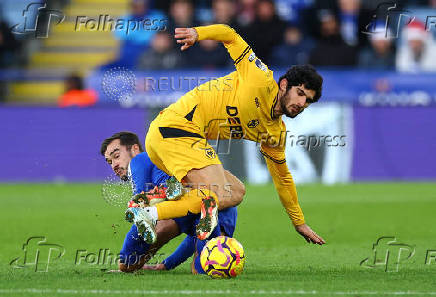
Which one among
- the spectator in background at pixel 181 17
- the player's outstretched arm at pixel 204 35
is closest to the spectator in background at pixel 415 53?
the spectator in background at pixel 181 17

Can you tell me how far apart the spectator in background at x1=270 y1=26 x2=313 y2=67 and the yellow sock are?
12612 mm

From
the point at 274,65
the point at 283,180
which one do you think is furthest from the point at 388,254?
the point at 274,65

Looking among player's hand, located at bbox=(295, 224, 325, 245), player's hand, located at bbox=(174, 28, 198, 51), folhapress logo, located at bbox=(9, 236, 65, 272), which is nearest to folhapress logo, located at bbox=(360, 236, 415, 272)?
player's hand, located at bbox=(295, 224, 325, 245)

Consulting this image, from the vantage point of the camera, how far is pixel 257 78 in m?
7.95

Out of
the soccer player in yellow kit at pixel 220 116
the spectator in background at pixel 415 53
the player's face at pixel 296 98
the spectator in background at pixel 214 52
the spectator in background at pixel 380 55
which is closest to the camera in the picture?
the soccer player in yellow kit at pixel 220 116

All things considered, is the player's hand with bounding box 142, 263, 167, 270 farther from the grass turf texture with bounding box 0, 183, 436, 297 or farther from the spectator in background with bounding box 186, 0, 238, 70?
the spectator in background with bounding box 186, 0, 238, 70

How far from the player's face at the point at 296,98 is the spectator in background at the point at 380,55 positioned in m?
12.4

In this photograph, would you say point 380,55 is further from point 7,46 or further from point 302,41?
point 7,46

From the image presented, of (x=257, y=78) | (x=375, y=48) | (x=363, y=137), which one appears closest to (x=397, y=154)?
(x=363, y=137)

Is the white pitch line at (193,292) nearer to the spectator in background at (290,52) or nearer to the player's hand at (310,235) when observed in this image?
the player's hand at (310,235)

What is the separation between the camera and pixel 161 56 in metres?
19.7

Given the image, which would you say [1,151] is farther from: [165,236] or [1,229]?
[165,236]

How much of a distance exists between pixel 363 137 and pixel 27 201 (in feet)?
21.2

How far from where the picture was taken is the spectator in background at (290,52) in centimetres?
2002
